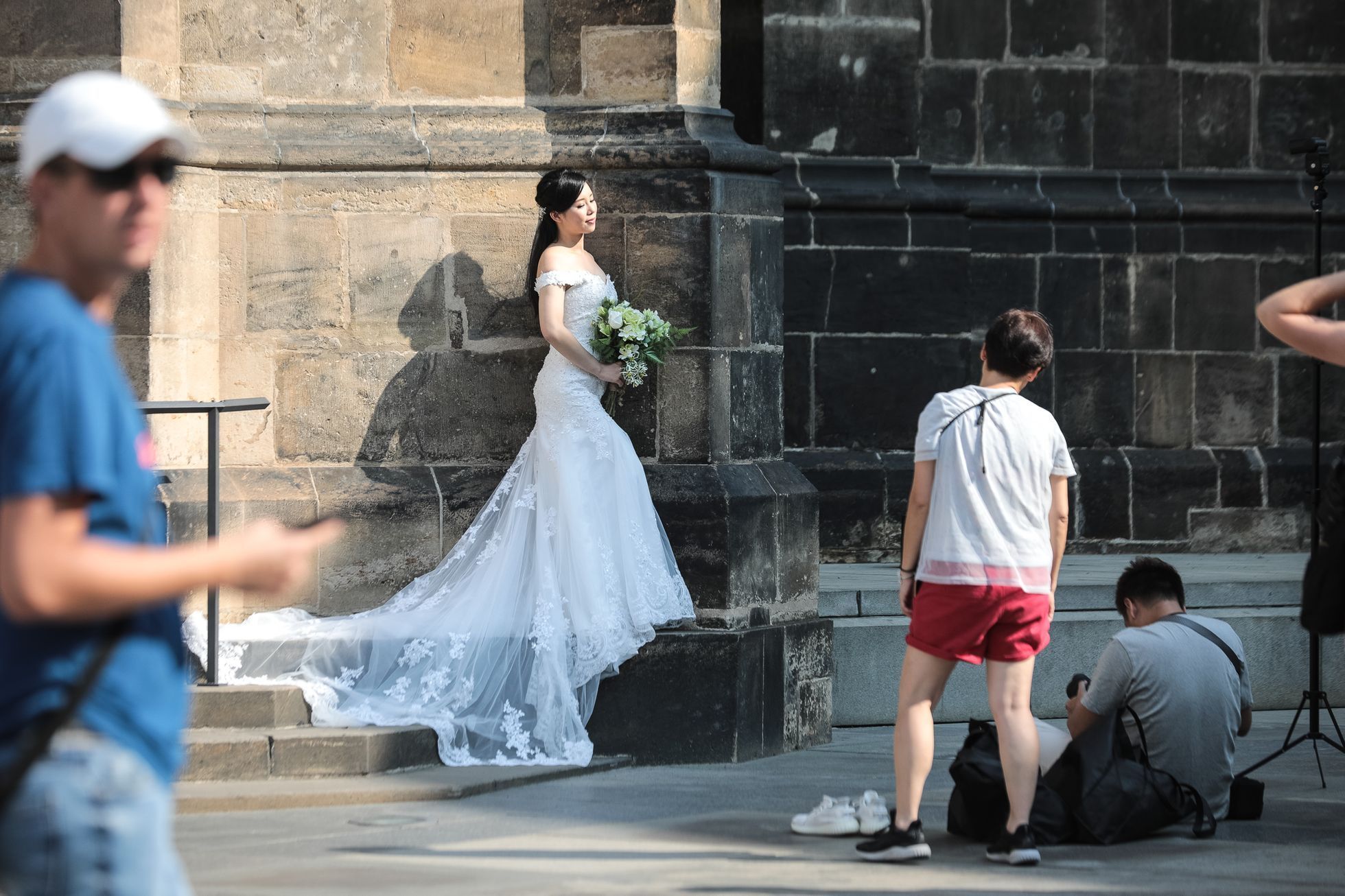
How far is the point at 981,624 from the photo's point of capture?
223 inches

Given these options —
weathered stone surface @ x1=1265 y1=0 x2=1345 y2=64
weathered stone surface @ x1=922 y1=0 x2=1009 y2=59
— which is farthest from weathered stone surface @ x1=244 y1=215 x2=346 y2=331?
weathered stone surface @ x1=1265 y1=0 x2=1345 y2=64

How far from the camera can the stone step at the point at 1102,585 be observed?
912 centimetres

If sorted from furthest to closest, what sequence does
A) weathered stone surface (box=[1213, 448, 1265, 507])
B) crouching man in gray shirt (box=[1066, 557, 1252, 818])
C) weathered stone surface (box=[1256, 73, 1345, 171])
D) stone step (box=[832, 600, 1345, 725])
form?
A: weathered stone surface (box=[1256, 73, 1345, 171]) → weathered stone surface (box=[1213, 448, 1265, 507]) → stone step (box=[832, 600, 1345, 725]) → crouching man in gray shirt (box=[1066, 557, 1252, 818])

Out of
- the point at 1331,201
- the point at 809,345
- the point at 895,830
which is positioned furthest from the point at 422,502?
the point at 1331,201

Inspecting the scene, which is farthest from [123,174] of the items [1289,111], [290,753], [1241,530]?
[1289,111]

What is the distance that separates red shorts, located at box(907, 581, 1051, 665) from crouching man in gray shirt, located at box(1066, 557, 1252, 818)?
27.0 inches

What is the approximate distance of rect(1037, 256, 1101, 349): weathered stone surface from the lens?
11922 mm

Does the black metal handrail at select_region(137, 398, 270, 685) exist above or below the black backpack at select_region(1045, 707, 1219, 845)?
above

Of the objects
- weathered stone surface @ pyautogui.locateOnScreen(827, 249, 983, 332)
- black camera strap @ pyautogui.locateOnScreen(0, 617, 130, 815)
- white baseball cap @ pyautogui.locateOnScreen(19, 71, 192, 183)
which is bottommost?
black camera strap @ pyautogui.locateOnScreen(0, 617, 130, 815)

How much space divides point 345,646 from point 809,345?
4572 millimetres

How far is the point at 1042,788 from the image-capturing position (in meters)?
6.13

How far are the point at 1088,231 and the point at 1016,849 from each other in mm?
6933

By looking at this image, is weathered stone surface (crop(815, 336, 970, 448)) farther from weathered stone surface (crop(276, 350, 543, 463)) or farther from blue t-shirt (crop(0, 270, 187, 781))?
blue t-shirt (crop(0, 270, 187, 781))

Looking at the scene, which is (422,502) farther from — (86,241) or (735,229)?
(86,241)
